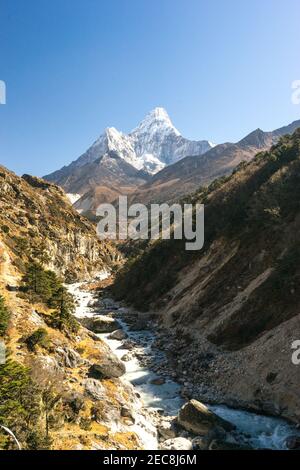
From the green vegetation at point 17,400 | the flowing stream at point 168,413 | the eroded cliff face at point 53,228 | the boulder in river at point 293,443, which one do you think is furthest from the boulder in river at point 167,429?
the eroded cliff face at point 53,228

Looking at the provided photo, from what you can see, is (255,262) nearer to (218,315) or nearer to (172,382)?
(218,315)

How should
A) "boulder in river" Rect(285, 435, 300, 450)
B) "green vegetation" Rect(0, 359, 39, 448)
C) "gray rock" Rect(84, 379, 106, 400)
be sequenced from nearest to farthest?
"green vegetation" Rect(0, 359, 39, 448)
"boulder in river" Rect(285, 435, 300, 450)
"gray rock" Rect(84, 379, 106, 400)

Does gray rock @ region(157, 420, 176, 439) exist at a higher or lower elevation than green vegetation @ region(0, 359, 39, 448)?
lower

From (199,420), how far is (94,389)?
940cm

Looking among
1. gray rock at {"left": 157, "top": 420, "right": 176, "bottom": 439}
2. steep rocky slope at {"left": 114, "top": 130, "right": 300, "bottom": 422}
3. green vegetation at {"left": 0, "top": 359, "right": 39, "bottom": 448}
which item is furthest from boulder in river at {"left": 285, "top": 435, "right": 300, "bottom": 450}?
green vegetation at {"left": 0, "top": 359, "right": 39, "bottom": 448}

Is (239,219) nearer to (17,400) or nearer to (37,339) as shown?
(37,339)

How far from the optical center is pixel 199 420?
30.1 metres

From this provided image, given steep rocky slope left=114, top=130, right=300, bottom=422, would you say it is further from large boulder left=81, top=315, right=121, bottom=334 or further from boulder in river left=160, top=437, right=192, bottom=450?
large boulder left=81, top=315, right=121, bottom=334

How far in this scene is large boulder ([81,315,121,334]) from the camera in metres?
61.7

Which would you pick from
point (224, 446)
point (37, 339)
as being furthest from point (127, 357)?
point (224, 446)

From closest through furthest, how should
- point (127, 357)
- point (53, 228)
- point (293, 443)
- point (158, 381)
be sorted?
point (293, 443), point (158, 381), point (127, 357), point (53, 228)

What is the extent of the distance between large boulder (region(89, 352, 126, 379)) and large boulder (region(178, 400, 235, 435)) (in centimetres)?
876

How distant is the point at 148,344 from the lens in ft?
177

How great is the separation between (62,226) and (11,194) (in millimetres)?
22565
